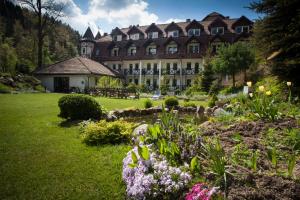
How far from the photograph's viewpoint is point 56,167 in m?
4.95

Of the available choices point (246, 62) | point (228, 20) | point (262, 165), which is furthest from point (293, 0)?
point (228, 20)

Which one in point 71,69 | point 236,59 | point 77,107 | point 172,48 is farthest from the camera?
point 172,48

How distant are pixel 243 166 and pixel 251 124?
2357mm

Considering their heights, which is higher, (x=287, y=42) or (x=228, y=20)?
(x=228, y=20)

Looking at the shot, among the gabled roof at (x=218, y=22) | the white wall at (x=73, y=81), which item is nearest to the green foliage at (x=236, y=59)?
the gabled roof at (x=218, y=22)

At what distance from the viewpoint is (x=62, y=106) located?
9328 millimetres

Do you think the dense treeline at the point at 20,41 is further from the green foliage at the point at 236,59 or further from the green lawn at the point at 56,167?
the green lawn at the point at 56,167

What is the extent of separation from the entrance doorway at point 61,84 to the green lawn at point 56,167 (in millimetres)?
28485

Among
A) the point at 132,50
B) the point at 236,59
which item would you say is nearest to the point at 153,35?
the point at 132,50

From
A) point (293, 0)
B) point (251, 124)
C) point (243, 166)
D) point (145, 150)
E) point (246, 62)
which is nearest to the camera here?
point (243, 166)

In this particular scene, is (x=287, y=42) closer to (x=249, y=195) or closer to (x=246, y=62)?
(x=249, y=195)

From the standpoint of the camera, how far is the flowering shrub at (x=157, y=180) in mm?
3402

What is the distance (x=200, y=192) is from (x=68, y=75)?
33077 mm

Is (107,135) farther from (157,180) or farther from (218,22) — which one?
(218,22)
